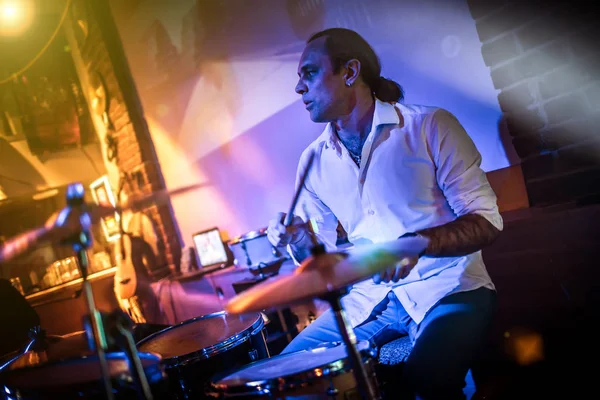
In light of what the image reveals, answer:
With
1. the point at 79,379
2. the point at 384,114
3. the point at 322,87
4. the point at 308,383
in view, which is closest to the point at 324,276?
the point at 308,383

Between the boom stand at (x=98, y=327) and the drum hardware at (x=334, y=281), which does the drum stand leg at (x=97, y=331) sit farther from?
the drum hardware at (x=334, y=281)

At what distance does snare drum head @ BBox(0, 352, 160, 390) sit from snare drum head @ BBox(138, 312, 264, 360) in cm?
28

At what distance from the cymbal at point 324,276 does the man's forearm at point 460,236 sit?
29cm

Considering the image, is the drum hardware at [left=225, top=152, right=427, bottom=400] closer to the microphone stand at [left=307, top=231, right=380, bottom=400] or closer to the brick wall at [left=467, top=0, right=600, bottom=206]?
the microphone stand at [left=307, top=231, right=380, bottom=400]

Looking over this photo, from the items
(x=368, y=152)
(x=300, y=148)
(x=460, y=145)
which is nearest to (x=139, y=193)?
(x=300, y=148)

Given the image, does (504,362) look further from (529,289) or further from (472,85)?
(472,85)

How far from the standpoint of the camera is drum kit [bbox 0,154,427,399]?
108 centimetres

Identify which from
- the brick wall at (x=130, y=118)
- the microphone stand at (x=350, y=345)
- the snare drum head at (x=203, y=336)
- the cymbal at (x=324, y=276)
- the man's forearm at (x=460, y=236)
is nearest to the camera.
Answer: the cymbal at (x=324, y=276)

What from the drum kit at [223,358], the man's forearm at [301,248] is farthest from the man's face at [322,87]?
the drum kit at [223,358]

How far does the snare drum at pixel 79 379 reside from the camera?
1326 millimetres

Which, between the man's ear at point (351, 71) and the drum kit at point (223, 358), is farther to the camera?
the man's ear at point (351, 71)

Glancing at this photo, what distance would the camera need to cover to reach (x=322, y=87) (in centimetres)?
198

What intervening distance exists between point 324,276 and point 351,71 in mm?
1237

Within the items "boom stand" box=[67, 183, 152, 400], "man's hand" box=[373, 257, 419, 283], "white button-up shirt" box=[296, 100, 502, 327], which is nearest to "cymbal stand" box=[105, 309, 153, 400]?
"boom stand" box=[67, 183, 152, 400]
